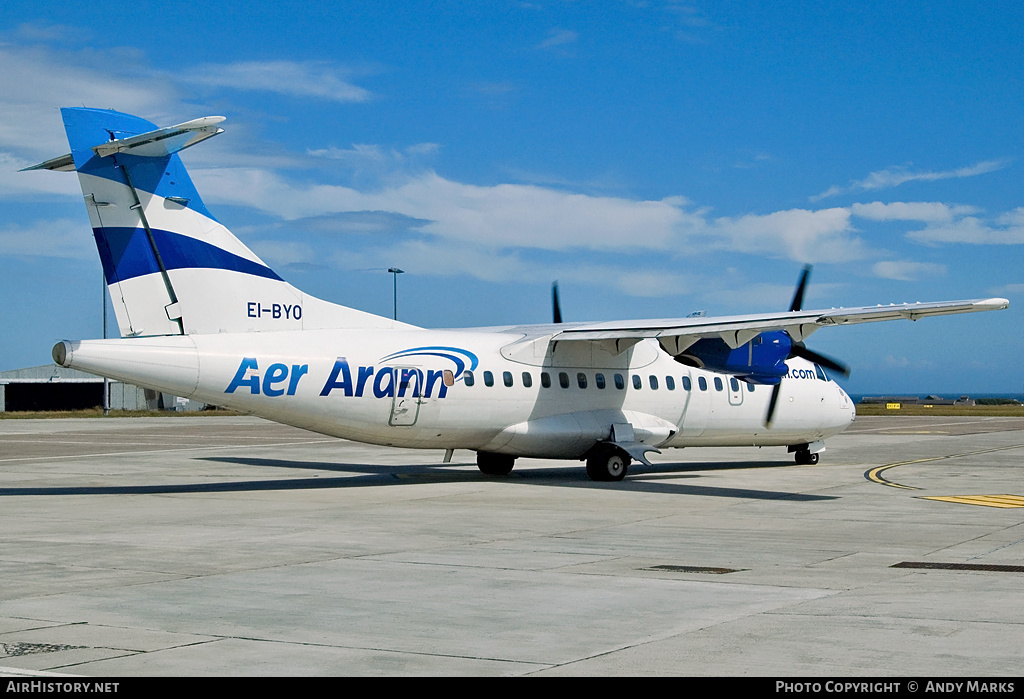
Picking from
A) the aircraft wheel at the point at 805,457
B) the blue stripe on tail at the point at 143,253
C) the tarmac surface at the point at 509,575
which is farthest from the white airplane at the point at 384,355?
the aircraft wheel at the point at 805,457

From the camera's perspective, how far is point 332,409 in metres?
19.2

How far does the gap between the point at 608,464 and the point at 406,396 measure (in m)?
5.01

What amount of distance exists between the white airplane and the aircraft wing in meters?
0.04

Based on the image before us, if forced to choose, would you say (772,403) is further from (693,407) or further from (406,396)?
(406,396)

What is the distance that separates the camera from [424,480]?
75.5ft

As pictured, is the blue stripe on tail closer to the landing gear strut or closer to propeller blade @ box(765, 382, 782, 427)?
the landing gear strut

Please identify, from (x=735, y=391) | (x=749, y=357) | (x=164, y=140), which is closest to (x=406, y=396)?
(x=164, y=140)

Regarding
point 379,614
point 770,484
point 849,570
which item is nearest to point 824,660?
point 379,614

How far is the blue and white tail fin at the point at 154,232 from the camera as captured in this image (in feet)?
57.7

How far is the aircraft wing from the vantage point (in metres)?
19.7

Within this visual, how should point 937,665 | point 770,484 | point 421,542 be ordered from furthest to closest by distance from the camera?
point 770,484 < point 421,542 < point 937,665

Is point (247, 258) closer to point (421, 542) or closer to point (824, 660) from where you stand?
point (421, 542)

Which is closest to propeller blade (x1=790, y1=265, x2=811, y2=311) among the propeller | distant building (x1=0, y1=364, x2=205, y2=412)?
the propeller

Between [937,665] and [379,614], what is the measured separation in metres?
4.22
